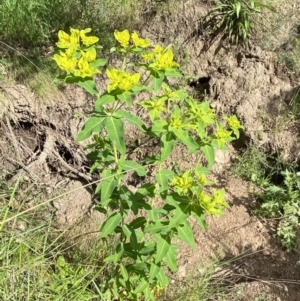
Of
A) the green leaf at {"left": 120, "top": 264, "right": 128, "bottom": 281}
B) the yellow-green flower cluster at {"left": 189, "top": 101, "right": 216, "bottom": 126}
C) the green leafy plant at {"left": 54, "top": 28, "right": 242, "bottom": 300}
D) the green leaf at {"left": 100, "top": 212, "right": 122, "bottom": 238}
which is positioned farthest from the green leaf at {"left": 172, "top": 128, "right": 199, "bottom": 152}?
the green leaf at {"left": 120, "top": 264, "right": 128, "bottom": 281}

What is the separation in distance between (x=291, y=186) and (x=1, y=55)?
100 inches

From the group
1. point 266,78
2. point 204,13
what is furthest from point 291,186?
point 204,13

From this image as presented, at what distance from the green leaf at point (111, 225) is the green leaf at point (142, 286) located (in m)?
0.39

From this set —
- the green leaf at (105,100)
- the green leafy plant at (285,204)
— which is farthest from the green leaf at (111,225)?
the green leafy plant at (285,204)

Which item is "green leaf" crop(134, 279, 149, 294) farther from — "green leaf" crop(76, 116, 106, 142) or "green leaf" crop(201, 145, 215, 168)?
"green leaf" crop(76, 116, 106, 142)

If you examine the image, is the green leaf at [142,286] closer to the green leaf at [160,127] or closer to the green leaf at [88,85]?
the green leaf at [160,127]

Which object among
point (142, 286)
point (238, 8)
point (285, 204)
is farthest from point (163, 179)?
point (238, 8)

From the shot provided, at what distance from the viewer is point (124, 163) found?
178 cm

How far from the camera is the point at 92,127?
1.56 meters

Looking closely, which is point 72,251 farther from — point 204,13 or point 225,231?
point 204,13

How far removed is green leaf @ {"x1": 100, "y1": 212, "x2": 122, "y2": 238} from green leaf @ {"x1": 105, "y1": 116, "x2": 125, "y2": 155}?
1.23 ft

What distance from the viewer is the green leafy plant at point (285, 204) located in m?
3.01

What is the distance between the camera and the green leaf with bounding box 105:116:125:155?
1.53 metres

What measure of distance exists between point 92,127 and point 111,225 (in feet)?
1.55
